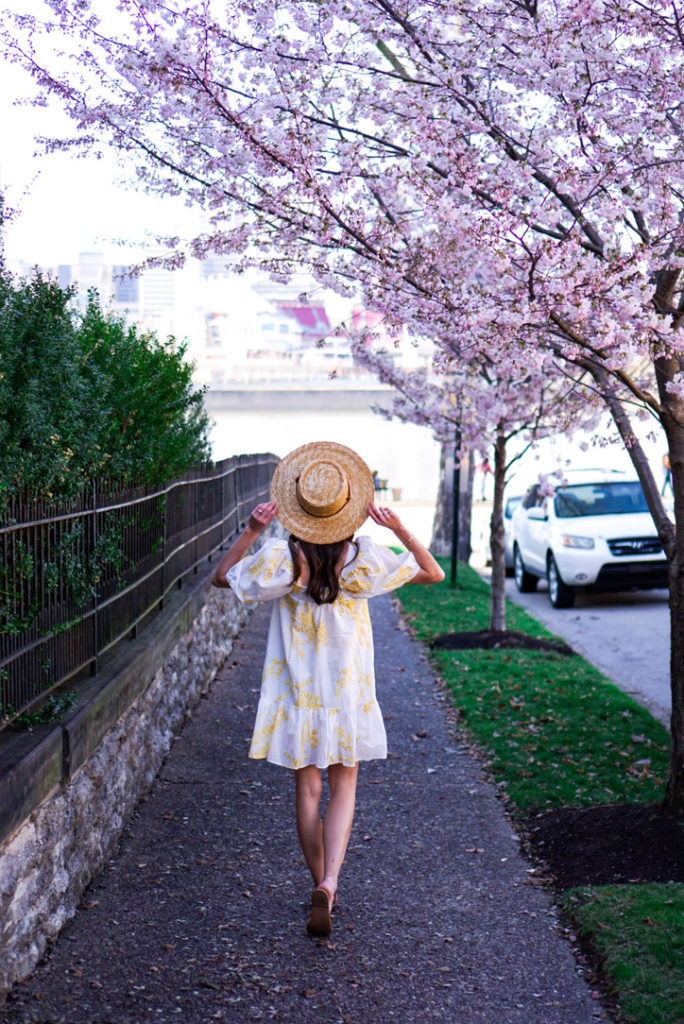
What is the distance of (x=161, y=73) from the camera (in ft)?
20.6

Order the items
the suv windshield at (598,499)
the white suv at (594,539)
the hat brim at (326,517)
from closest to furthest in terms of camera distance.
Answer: the hat brim at (326,517)
the white suv at (594,539)
the suv windshield at (598,499)

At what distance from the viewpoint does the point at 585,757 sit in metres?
7.45

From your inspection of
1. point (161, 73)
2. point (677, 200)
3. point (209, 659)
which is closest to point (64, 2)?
point (161, 73)

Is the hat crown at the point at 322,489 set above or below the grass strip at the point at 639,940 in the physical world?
above

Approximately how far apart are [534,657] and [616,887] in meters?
6.18

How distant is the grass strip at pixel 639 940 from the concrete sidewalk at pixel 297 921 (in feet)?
0.44

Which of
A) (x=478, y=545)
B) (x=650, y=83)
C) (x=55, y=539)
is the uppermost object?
(x=650, y=83)

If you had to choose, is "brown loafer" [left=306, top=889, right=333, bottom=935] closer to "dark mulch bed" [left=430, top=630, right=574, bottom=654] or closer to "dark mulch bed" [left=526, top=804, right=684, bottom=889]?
"dark mulch bed" [left=526, top=804, right=684, bottom=889]

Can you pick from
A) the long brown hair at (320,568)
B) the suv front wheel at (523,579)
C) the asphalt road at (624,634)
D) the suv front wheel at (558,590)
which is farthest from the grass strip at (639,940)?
the suv front wheel at (523,579)

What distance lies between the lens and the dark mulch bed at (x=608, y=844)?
210 inches

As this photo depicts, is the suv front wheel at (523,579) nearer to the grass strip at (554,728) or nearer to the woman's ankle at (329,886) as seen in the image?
the grass strip at (554,728)

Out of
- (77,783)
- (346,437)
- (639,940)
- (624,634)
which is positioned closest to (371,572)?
(77,783)

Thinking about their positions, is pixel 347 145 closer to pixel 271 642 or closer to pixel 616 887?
pixel 271 642

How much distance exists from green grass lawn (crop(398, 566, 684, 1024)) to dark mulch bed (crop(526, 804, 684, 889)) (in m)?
0.21
